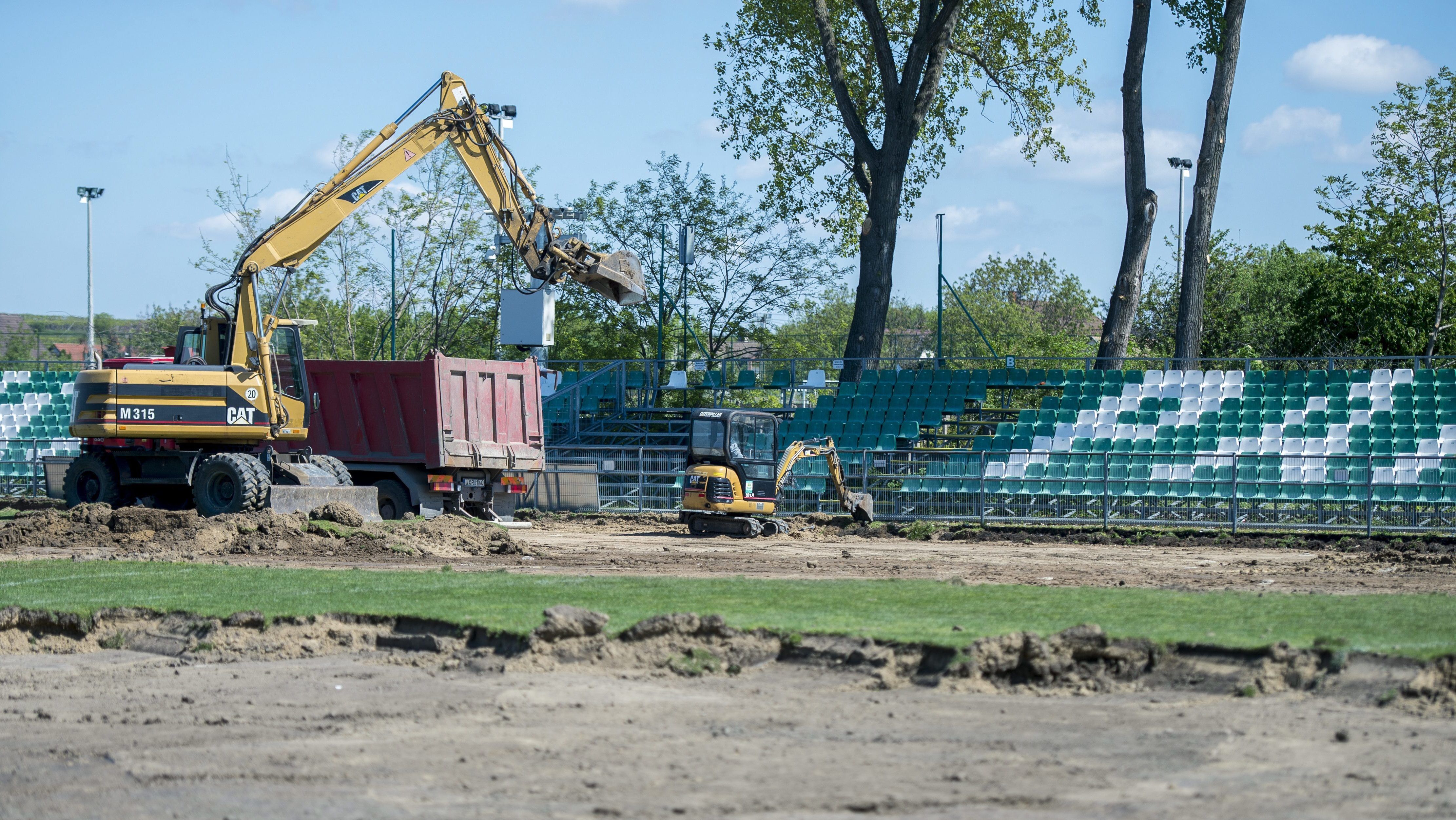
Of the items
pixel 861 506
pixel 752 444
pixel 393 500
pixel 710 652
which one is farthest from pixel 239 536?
pixel 861 506

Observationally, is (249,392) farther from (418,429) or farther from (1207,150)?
(1207,150)

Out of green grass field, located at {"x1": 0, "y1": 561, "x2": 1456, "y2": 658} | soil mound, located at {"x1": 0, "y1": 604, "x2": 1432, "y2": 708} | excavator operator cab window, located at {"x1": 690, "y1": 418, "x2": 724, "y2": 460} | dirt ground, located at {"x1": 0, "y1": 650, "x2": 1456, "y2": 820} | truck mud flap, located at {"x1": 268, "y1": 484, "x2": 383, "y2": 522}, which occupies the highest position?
excavator operator cab window, located at {"x1": 690, "y1": 418, "x2": 724, "y2": 460}

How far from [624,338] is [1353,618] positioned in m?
40.6

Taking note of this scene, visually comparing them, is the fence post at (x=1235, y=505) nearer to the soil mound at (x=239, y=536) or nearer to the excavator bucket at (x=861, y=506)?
the excavator bucket at (x=861, y=506)

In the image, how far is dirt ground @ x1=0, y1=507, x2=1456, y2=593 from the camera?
637 inches

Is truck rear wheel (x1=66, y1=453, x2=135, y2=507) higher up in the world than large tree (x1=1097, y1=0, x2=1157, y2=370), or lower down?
lower down

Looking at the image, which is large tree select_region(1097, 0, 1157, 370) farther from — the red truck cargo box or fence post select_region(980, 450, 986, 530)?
the red truck cargo box

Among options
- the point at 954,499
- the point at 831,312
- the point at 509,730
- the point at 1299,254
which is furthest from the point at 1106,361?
the point at 831,312

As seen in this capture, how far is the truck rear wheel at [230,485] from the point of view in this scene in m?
19.4

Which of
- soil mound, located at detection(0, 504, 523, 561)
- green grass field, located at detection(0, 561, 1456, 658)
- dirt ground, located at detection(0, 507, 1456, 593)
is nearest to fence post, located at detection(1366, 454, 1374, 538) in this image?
dirt ground, located at detection(0, 507, 1456, 593)

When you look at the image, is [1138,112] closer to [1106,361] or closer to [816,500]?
[1106,361]

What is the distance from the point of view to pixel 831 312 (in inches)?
3688

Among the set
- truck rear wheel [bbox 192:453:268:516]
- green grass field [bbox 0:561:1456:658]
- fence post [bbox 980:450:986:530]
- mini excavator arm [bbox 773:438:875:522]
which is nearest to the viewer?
green grass field [bbox 0:561:1456:658]

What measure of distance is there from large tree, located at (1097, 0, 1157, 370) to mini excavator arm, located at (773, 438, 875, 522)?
8.68 meters
